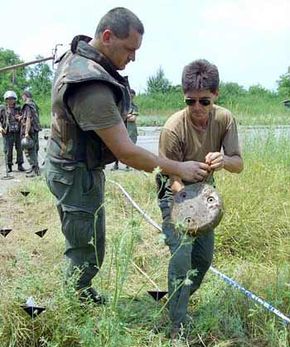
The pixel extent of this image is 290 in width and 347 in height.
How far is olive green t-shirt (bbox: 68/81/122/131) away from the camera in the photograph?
2.93 m

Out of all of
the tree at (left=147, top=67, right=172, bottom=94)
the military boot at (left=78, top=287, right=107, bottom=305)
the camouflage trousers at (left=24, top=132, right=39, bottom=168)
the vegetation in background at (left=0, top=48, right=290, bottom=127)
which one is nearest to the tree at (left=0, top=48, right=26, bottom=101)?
the vegetation in background at (left=0, top=48, right=290, bottom=127)

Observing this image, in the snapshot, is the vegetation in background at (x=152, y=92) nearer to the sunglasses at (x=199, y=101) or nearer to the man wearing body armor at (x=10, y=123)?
the man wearing body armor at (x=10, y=123)

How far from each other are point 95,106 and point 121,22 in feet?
1.58

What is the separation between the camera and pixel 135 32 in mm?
3068

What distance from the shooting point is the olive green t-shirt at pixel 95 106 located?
2.93 m

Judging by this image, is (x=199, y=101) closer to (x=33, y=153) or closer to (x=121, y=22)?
(x=121, y=22)

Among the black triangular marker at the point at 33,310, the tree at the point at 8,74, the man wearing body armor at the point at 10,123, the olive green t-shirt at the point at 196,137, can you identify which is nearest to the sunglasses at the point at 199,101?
the olive green t-shirt at the point at 196,137

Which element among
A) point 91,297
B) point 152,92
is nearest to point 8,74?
point 152,92

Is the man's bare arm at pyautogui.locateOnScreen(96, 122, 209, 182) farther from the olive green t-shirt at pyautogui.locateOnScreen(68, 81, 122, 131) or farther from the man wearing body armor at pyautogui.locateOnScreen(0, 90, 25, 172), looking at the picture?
the man wearing body armor at pyautogui.locateOnScreen(0, 90, 25, 172)

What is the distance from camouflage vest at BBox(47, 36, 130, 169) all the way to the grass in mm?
484

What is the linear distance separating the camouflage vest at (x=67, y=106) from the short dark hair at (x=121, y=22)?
0.53 ft

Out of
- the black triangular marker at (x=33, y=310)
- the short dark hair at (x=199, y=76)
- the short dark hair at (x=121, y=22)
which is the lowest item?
the black triangular marker at (x=33, y=310)

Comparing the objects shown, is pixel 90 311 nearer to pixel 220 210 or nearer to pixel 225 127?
pixel 220 210

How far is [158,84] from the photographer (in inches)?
1951
